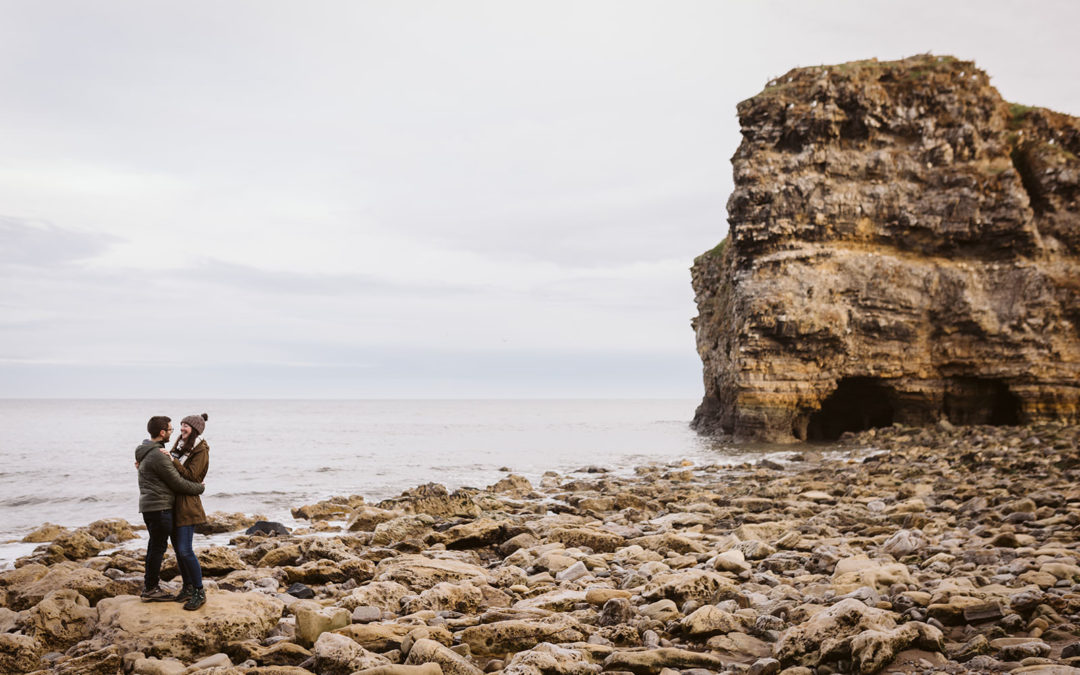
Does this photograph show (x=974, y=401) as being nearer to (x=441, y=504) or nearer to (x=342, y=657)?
(x=441, y=504)

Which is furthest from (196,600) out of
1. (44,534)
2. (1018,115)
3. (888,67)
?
(1018,115)

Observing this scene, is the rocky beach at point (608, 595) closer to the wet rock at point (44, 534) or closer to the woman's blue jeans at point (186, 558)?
the wet rock at point (44, 534)

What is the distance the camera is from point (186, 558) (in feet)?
24.6

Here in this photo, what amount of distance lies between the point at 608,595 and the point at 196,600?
182 inches

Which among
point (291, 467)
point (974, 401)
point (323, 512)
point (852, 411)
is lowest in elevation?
point (291, 467)

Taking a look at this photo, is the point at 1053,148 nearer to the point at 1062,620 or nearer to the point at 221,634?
the point at 1062,620

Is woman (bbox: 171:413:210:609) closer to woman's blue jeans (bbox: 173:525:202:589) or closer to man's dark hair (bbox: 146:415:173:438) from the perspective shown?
woman's blue jeans (bbox: 173:525:202:589)

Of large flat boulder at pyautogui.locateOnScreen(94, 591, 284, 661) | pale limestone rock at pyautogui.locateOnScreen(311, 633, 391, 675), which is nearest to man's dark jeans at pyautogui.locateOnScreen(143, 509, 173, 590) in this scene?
large flat boulder at pyautogui.locateOnScreen(94, 591, 284, 661)

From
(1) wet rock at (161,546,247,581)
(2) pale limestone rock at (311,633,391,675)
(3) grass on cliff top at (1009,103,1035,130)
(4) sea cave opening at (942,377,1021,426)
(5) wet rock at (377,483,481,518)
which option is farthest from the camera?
(3) grass on cliff top at (1009,103,1035,130)

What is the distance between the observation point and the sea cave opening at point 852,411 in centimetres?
3847

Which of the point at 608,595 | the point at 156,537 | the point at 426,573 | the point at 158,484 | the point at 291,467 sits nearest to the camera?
the point at 158,484

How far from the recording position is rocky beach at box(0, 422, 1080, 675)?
584 cm

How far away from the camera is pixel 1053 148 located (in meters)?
35.8

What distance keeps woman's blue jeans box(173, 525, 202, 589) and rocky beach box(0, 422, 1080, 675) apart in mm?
307
